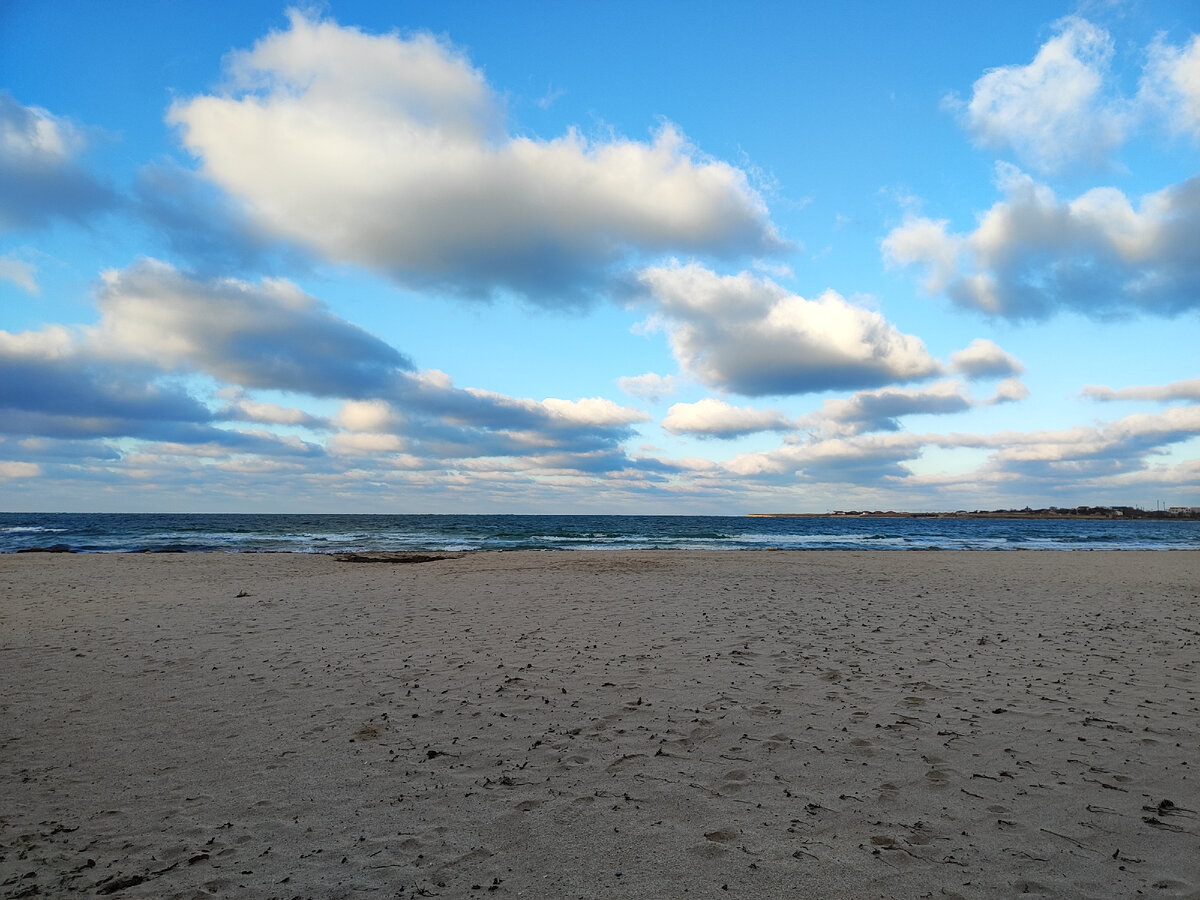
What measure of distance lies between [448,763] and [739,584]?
45.1 feet

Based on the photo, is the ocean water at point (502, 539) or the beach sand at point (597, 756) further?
the ocean water at point (502, 539)

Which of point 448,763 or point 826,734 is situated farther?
point 826,734

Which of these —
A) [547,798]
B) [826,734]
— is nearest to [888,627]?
[826,734]

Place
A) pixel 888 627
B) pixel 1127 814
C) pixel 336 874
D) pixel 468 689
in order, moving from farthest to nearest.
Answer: pixel 888 627
pixel 468 689
pixel 1127 814
pixel 336 874

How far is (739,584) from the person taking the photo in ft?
60.2

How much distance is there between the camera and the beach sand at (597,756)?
4.20m

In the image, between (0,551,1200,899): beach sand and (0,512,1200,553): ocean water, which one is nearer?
(0,551,1200,899): beach sand

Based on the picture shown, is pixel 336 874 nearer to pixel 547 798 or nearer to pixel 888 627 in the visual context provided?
pixel 547 798

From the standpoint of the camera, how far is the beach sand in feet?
13.8

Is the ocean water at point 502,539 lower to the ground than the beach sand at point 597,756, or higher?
lower

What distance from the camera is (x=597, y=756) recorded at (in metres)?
5.91

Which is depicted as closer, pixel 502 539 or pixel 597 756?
pixel 597 756

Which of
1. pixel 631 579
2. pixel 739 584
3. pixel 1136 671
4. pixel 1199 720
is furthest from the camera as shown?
pixel 631 579

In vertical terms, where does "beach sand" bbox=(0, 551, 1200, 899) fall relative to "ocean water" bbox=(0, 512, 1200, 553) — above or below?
above
